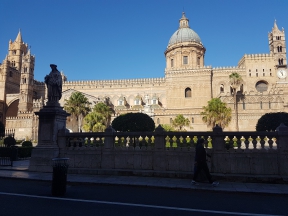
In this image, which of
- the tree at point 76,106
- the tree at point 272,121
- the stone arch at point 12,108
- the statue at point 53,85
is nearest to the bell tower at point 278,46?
the tree at point 272,121

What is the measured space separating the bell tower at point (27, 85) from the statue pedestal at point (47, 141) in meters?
56.9

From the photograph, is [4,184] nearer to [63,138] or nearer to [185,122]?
[63,138]

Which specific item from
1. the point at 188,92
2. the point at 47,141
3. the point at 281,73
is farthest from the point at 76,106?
the point at 281,73

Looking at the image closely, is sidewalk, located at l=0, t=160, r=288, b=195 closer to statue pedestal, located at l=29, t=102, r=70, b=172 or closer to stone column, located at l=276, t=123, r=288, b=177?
stone column, located at l=276, t=123, r=288, b=177

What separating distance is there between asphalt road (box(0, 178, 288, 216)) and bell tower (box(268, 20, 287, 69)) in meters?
54.6

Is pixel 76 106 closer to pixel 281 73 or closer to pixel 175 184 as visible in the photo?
pixel 175 184

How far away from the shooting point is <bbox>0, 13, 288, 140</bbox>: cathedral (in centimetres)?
4459

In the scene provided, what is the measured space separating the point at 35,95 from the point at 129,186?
220 ft

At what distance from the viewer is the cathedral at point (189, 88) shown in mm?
44594

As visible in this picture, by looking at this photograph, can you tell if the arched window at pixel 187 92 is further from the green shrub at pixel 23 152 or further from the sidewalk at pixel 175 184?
the sidewalk at pixel 175 184

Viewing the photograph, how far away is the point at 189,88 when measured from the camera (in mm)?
51906

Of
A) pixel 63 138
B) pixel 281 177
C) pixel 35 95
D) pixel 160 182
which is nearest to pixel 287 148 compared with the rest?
pixel 281 177

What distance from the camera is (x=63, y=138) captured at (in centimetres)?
1051

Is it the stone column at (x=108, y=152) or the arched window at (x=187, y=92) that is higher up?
the arched window at (x=187, y=92)
